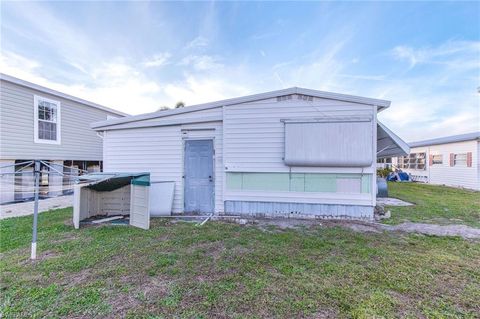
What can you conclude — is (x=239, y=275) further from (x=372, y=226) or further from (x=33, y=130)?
(x=33, y=130)

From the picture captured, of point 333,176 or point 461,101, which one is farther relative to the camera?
point 461,101

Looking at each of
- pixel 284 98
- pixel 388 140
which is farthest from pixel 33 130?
pixel 388 140

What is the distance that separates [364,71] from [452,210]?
602 cm

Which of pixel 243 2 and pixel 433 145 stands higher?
pixel 243 2

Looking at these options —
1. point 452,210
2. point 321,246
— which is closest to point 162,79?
point 321,246

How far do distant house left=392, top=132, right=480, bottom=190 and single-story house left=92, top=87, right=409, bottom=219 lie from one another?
8816 millimetres

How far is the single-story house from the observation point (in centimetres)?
514

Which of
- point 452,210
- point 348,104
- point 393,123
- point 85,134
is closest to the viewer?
point 348,104

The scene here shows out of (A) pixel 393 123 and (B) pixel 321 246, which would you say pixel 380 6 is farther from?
(A) pixel 393 123

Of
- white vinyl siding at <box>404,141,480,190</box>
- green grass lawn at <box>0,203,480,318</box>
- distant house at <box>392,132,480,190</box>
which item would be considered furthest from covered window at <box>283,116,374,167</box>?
white vinyl siding at <box>404,141,480,190</box>

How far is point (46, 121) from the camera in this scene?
8.61m

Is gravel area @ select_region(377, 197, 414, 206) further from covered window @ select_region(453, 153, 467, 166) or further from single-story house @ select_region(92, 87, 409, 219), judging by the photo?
covered window @ select_region(453, 153, 467, 166)

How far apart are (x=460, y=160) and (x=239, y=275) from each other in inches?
604

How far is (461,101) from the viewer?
39.1 ft
